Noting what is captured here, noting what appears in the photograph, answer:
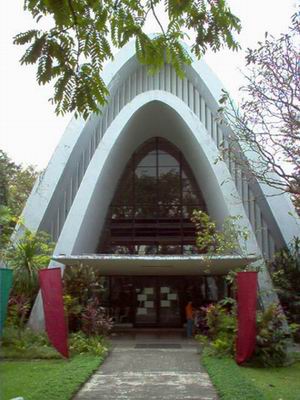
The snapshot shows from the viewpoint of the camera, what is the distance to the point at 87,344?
14445mm

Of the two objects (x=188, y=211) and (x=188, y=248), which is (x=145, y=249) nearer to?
(x=188, y=248)

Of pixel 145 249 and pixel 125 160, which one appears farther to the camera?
pixel 125 160

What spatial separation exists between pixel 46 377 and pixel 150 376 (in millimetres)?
2110

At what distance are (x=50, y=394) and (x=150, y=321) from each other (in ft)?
48.6

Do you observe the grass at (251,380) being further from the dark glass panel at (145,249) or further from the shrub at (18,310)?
the dark glass panel at (145,249)

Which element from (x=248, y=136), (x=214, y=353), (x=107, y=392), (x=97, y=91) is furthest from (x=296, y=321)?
(x=97, y=91)

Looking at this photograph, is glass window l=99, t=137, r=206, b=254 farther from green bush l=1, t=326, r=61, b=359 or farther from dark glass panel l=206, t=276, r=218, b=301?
green bush l=1, t=326, r=61, b=359

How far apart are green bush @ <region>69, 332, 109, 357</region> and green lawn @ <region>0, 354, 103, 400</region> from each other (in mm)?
542

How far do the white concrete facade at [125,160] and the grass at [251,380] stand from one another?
5.36 m

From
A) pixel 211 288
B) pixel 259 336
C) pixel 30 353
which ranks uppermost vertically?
pixel 211 288

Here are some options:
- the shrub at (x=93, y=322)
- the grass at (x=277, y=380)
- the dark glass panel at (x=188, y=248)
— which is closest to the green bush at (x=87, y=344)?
the shrub at (x=93, y=322)

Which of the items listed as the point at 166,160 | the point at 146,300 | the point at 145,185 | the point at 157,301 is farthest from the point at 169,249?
the point at 166,160

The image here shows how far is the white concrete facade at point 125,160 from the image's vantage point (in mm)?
19000

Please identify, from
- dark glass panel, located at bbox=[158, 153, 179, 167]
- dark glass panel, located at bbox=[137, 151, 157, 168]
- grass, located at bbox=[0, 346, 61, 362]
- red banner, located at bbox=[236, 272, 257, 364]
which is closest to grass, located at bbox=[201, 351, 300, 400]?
red banner, located at bbox=[236, 272, 257, 364]
